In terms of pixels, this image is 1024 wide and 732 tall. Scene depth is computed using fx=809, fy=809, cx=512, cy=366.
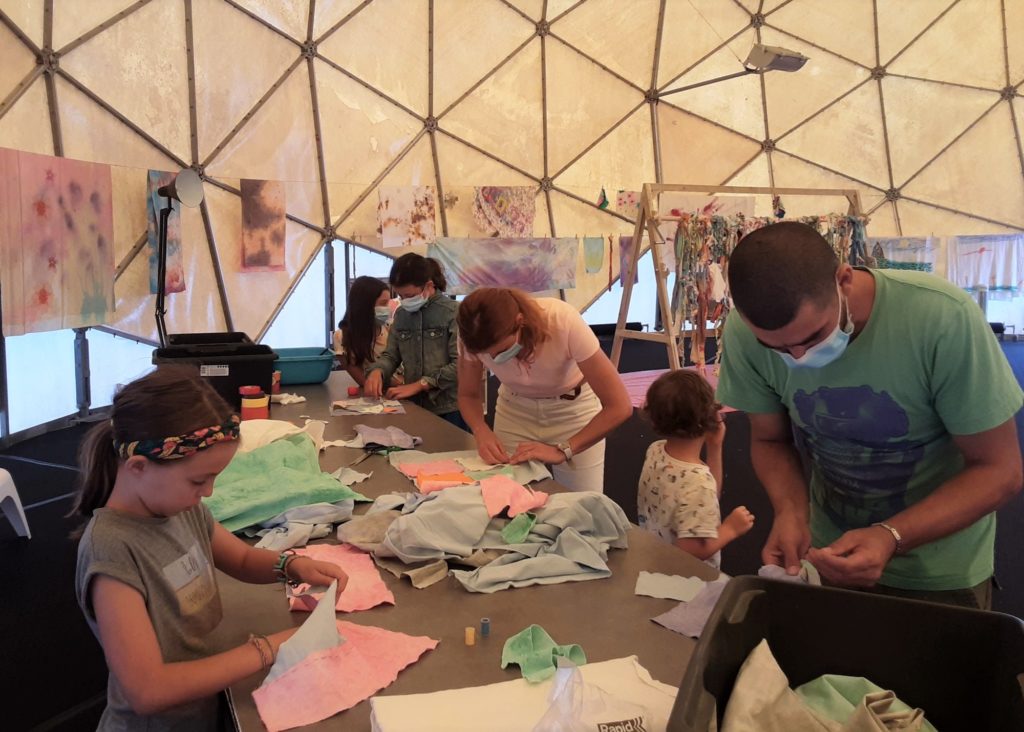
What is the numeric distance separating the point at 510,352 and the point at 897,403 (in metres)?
1.45

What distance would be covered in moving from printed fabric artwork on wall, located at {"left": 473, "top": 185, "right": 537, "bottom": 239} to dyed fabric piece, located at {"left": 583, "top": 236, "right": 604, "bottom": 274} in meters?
0.94

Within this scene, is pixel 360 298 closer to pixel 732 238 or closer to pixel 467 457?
pixel 467 457

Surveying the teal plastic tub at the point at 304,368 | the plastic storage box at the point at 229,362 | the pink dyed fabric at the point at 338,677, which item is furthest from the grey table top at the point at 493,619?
the teal plastic tub at the point at 304,368

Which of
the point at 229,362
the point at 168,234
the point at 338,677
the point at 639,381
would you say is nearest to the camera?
the point at 338,677

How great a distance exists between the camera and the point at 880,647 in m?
1.24

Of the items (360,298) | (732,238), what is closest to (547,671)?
(360,298)

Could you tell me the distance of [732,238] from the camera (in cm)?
710

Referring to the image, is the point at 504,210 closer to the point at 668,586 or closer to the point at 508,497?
the point at 508,497

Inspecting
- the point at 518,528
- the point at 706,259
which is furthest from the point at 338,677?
the point at 706,259

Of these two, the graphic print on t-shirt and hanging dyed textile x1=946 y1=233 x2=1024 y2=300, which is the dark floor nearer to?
the graphic print on t-shirt

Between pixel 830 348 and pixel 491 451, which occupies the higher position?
pixel 830 348

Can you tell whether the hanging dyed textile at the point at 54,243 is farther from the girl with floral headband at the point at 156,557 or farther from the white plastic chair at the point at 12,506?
the girl with floral headband at the point at 156,557

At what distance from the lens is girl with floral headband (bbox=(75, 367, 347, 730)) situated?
1.42 m

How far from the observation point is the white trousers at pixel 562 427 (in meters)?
3.17
